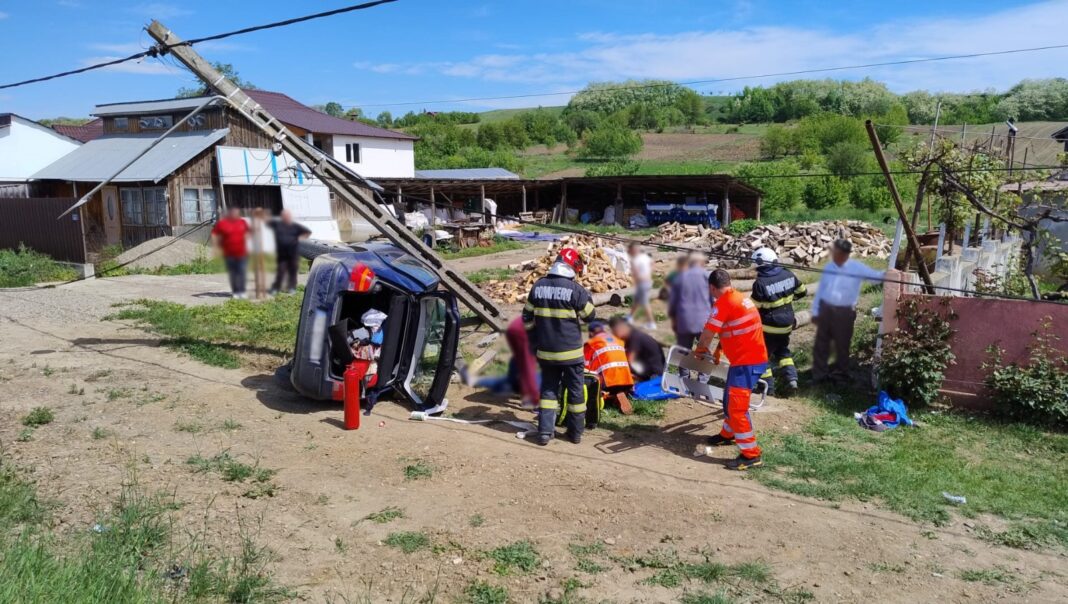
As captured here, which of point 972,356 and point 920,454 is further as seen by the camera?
point 972,356

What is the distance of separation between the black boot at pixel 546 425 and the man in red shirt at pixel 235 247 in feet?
19.9

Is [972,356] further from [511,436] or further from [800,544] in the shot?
[511,436]

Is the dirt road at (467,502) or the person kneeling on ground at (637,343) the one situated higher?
the person kneeling on ground at (637,343)

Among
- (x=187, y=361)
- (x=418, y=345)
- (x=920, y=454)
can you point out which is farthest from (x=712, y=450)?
(x=187, y=361)

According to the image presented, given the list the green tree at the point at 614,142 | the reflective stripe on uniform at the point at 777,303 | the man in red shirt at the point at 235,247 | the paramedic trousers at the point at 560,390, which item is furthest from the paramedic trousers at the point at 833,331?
the green tree at the point at 614,142

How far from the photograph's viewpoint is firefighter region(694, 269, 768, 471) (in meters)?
6.84

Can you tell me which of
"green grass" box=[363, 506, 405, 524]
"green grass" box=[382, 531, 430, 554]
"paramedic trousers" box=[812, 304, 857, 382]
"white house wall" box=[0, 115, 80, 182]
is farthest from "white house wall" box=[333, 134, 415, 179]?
"paramedic trousers" box=[812, 304, 857, 382]

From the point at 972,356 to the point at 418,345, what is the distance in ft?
25.7

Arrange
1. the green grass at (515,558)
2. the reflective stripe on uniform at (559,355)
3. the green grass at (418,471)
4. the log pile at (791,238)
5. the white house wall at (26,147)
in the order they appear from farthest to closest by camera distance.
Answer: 1. the white house wall at (26,147)
2. the log pile at (791,238)
3. the green grass at (418,471)
4. the reflective stripe on uniform at (559,355)
5. the green grass at (515,558)

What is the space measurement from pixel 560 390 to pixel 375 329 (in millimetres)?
2725

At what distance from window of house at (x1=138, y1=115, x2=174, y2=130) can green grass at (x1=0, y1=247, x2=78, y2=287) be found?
14285 millimetres

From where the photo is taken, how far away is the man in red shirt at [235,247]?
11.9 feet

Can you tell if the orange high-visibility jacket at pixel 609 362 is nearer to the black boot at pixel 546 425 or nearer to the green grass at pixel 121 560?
the black boot at pixel 546 425

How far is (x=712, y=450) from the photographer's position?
366 inches
